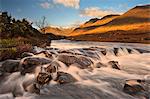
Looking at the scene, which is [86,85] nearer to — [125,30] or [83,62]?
[83,62]

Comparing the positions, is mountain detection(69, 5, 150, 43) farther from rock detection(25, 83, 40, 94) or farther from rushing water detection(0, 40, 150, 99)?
rock detection(25, 83, 40, 94)

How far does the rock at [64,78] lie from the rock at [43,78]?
290 mm

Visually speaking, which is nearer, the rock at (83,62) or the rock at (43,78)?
the rock at (43,78)

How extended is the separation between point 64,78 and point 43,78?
73 cm

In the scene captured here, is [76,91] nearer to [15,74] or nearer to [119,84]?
[119,84]

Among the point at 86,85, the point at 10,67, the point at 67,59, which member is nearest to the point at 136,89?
the point at 86,85

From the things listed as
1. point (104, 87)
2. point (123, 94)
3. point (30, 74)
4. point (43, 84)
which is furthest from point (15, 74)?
point (123, 94)

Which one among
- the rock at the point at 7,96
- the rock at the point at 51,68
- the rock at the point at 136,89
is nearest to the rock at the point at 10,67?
the rock at the point at 51,68

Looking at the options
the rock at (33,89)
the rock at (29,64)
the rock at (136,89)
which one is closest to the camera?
the rock at (136,89)

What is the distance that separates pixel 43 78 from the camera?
8.24 meters

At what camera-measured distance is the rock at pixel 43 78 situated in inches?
320

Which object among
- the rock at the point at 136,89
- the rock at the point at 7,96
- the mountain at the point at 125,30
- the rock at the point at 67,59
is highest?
the mountain at the point at 125,30

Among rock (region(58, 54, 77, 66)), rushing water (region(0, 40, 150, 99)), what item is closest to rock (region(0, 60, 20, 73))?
rushing water (region(0, 40, 150, 99))

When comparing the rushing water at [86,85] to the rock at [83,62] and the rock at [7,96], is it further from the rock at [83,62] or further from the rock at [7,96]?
the rock at [83,62]
